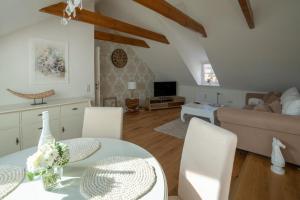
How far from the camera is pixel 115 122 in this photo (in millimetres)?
1685

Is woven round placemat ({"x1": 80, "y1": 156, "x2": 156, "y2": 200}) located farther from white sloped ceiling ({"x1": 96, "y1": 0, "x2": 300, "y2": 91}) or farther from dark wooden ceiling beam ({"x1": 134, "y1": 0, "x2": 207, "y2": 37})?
white sloped ceiling ({"x1": 96, "y1": 0, "x2": 300, "y2": 91})

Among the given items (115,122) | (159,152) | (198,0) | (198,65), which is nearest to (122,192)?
(115,122)

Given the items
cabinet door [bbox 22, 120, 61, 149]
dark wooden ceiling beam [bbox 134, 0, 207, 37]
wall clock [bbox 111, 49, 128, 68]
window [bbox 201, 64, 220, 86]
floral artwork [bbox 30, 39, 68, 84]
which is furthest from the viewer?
window [bbox 201, 64, 220, 86]

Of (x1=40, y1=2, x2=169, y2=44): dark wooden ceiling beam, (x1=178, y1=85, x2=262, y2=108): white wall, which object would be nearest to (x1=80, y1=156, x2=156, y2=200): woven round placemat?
(x1=40, y1=2, x2=169, y2=44): dark wooden ceiling beam

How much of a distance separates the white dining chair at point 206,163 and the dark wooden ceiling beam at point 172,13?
81.1 inches

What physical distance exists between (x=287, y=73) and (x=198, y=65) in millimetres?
2360

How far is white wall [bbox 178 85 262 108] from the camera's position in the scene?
5478mm

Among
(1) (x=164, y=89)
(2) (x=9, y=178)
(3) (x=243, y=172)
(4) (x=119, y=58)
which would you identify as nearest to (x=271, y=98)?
(3) (x=243, y=172)

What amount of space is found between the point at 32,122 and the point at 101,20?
82.8 inches

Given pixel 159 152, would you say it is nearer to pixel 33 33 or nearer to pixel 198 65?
pixel 33 33

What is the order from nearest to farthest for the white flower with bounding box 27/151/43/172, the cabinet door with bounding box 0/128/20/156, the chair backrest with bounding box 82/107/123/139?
the white flower with bounding box 27/151/43/172 < the chair backrest with bounding box 82/107/123/139 < the cabinet door with bounding box 0/128/20/156

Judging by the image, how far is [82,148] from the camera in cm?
125

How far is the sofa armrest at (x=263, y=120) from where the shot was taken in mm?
2162

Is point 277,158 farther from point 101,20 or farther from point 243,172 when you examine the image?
point 101,20
